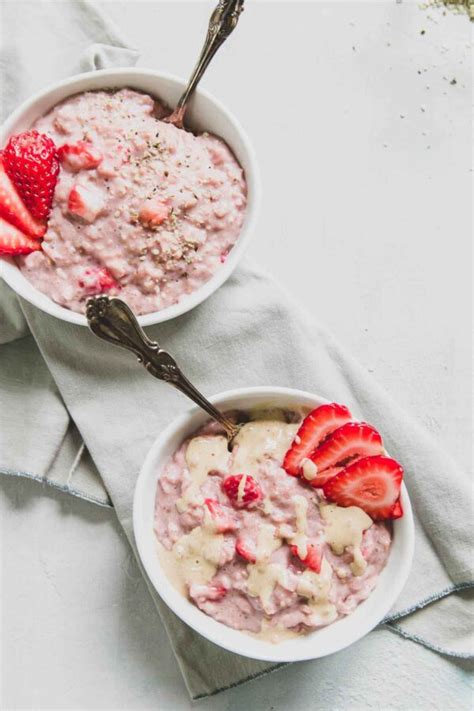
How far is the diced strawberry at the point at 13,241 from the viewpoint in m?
2.49

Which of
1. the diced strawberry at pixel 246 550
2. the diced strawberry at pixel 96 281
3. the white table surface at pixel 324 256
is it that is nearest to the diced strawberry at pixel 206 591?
the diced strawberry at pixel 246 550

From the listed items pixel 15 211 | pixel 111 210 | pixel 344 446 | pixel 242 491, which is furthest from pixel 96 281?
pixel 344 446

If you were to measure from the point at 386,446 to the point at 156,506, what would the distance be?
0.75 meters

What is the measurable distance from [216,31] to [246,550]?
1.50m

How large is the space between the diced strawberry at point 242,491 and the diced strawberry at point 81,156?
969 mm

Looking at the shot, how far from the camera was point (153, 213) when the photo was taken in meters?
2.48

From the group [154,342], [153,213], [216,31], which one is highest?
[216,31]

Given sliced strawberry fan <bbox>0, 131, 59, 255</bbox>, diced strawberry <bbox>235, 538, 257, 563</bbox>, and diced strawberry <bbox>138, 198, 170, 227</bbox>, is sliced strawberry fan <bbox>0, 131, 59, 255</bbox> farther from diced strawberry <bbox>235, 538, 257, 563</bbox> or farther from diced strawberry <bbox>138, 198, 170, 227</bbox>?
diced strawberry <bbox>235, 538, 257, 563</bbox>

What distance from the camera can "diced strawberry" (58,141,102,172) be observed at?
8.14 feet

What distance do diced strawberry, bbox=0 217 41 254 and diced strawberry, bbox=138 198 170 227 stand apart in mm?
329

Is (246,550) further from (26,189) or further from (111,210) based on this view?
(26,189)

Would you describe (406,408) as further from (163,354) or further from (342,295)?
(163,354)

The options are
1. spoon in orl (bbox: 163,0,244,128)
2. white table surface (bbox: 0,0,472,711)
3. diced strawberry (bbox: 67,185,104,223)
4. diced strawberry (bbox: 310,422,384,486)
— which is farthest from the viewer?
white table surface (bbox: 0,0,472,711)

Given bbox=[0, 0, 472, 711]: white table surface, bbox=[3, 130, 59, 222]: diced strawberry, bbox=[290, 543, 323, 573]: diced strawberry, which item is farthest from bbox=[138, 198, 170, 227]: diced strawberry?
bbox=[290, 543, 323, 573]: diced strawberry
